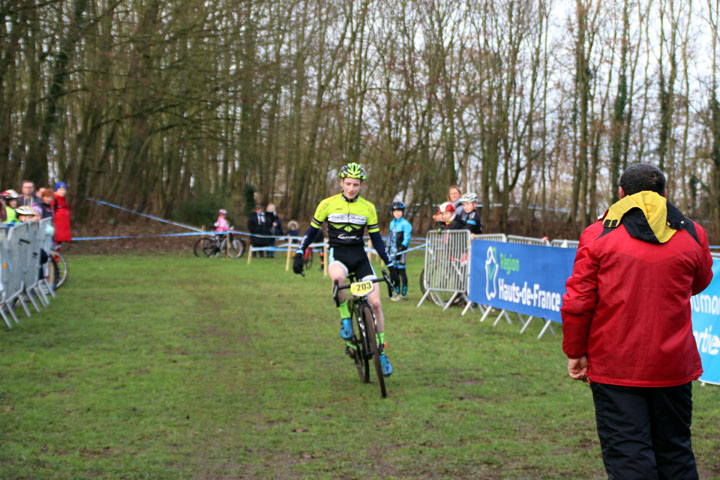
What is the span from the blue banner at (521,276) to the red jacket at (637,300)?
20.6 ft

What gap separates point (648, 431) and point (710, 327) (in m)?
4.69

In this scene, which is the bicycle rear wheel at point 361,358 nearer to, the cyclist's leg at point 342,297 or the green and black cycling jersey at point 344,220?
the cyclist's leg at point 342,297

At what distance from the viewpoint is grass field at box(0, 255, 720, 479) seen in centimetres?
523

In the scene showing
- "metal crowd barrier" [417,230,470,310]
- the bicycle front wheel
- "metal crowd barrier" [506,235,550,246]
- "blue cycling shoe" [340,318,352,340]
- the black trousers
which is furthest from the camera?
the bicycle front wheel

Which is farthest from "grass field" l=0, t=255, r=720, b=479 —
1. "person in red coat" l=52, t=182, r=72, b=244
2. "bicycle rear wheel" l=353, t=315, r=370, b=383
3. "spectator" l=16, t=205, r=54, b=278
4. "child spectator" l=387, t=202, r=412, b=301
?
"person in red coat" l=52, t=182, r=72, b=244

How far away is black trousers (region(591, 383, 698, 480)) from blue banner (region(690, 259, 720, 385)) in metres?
4.41

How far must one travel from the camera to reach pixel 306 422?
630 centimetres

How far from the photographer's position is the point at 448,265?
13.9 m

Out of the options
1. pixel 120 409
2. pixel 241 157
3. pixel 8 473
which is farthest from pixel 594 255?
pixel 241 157

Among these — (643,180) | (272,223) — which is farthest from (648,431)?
(272,223)

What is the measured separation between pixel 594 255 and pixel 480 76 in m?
33.5

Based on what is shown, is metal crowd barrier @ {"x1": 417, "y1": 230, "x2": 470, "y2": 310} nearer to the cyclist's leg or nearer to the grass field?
the grass field

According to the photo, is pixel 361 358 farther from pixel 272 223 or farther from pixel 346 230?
pixel 272 223

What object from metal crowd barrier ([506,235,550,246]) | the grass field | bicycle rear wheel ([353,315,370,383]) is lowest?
the grass field
